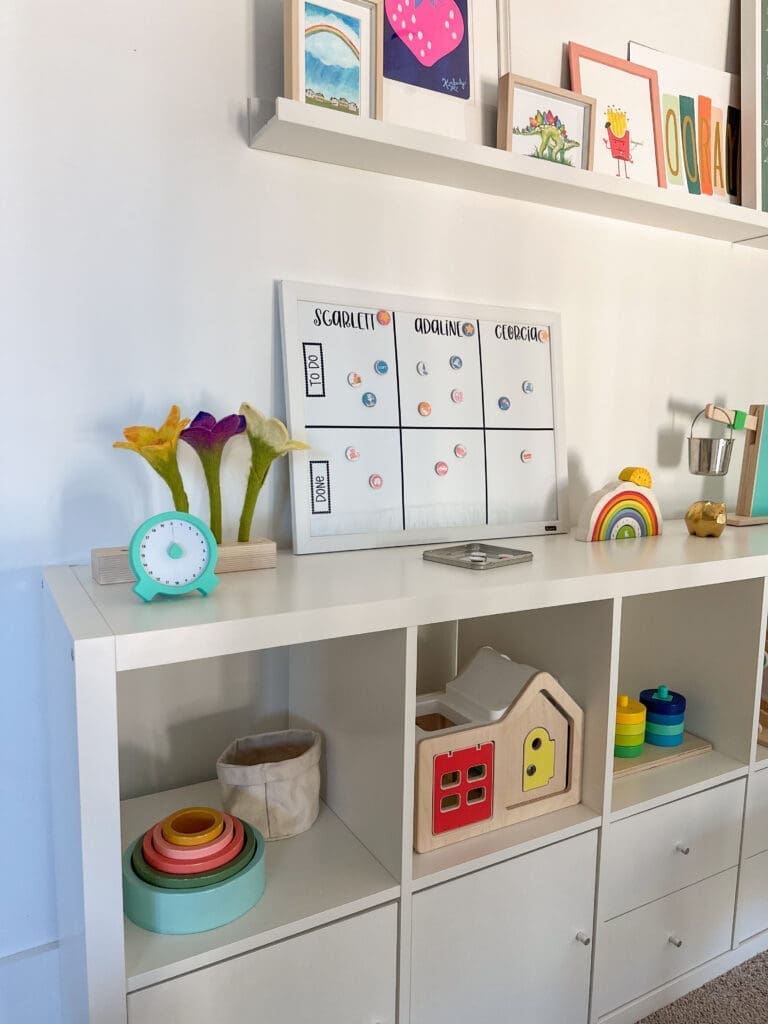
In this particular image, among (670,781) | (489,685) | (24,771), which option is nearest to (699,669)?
(670,781)

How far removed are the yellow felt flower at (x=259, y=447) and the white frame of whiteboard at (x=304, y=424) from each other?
0.25 feet

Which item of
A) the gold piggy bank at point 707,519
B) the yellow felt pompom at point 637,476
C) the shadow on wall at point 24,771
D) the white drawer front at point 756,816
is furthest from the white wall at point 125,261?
the white drawer front at point 756,816

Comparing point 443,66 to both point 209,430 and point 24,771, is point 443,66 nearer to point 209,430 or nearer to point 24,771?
point 209,430

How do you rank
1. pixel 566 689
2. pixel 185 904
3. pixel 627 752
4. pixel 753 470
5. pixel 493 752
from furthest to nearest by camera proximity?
pixel 753 470 < pixel 627 752 < pixel 566 689 < pixel 493 752 < pixel 185 904

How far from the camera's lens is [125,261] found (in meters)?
1.05

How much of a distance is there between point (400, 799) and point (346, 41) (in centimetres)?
104

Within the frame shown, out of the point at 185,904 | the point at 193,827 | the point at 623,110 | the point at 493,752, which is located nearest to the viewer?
the point at 185,904

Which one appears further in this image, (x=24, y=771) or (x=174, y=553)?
(x=24, y=771)

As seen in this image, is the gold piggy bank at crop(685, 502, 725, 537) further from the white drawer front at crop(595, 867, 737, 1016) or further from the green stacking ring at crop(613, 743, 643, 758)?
the white drawer front at crop(595, 867, 737, 1016)

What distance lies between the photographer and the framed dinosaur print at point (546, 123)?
1274 millimetres

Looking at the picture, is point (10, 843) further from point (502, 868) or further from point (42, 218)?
point (42, 218)

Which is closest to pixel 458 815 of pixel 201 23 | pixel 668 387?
pixel 668 387

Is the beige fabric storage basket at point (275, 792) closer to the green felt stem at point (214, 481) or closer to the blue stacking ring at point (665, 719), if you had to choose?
the green felt stem at point (214, 481)

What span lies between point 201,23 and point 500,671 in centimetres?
100
